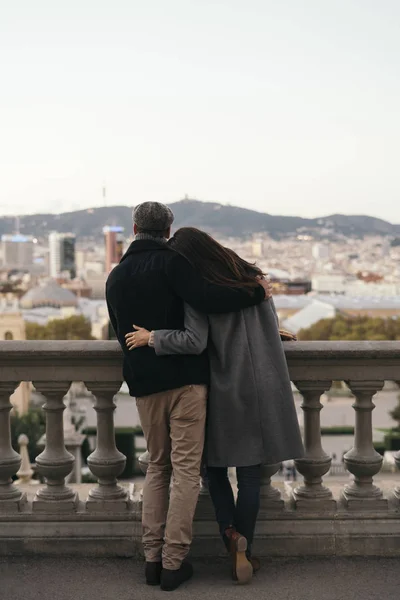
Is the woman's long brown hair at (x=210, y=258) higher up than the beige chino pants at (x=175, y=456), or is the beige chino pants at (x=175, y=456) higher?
the woman's long brown hair at (x=210, y=258)

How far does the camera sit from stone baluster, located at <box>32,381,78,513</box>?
335 cm

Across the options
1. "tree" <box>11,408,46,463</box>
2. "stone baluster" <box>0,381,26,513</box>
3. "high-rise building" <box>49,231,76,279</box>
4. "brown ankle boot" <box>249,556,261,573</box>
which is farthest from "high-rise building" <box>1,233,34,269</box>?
"brown ankle boot" <box>249,556,261,573</box>

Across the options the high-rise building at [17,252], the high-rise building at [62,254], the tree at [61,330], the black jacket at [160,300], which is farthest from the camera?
the high-rise building at [17,252]

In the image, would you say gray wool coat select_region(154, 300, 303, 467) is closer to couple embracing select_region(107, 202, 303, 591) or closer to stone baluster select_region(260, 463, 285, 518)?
couple embracing select_region(107, 202, 303, 591)

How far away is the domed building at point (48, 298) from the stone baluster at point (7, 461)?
8110 cm

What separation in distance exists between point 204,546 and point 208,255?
1.08m

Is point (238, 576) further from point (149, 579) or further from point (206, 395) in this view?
point (206, 395)

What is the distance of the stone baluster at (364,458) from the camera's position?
3348 millimetres

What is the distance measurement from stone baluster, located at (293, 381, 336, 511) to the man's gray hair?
0.78 m

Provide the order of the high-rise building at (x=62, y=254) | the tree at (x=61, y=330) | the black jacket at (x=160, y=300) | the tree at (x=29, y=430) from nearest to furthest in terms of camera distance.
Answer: the black jacket at (x=160, y=300) < the tree at (x=29, y=430) < the tree at (x=61, y=330) < the high-rise building at (x=62, y=254)

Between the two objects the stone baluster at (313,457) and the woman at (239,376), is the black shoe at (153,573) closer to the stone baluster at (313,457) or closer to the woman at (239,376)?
the woman at (239,376)

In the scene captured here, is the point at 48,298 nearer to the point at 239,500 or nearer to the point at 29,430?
the point at 29,430

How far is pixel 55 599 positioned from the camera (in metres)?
2.97

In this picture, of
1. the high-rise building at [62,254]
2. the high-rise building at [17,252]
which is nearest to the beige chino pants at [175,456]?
the high-rise building at [62,254]
